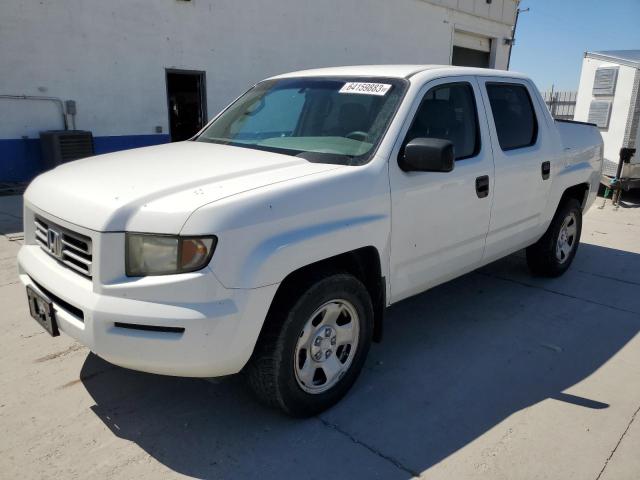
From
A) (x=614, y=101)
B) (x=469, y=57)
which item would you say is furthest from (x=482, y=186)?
(x=469, y=57)

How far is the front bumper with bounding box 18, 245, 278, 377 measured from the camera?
7.42 feet

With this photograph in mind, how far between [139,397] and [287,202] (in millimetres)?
1495

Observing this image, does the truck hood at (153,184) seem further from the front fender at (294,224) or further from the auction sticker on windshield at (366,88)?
the auction sticker on windshield at (366,88)

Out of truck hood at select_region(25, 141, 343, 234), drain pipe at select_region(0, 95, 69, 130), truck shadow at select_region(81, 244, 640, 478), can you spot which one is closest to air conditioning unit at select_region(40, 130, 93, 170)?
drain pipe at select_region(0, 95, 69, 130)

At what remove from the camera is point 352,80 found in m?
3.52

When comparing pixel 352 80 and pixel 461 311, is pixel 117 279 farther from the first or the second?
pixel 461 311

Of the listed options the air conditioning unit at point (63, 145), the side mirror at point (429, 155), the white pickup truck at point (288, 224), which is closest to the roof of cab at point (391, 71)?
the white pickup truck at point (288, 224)

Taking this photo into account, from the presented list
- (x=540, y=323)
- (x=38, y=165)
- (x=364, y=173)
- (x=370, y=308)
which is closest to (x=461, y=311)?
(x=540, y=323)

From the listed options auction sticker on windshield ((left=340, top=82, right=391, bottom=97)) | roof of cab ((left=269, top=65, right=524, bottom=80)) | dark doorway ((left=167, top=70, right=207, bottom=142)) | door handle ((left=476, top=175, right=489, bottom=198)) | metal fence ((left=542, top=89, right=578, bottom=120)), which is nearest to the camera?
auction sticker on windshield ((left=340, top=82, right=391, bottom=97))

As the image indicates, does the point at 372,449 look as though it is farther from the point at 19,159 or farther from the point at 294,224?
the point at 19,159

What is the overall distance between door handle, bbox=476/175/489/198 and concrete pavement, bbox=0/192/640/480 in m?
1.07

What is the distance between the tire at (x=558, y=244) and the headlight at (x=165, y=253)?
368cm

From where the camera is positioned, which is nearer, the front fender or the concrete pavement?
the front fender

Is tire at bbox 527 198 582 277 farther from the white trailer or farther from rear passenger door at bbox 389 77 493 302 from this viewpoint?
the white trailer
